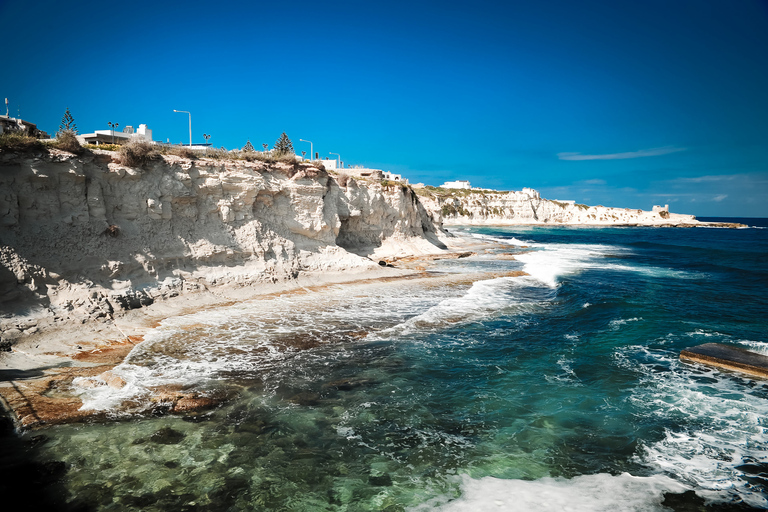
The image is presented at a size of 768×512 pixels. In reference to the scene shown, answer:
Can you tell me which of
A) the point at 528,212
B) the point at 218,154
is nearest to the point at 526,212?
the point at 528,212

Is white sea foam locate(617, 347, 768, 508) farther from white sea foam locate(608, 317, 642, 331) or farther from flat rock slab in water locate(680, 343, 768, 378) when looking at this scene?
white sea foam locate(608, 317, 642, 331)

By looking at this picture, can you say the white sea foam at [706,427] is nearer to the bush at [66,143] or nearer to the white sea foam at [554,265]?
the white sea foam at [554,265]

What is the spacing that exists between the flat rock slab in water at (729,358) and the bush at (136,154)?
2110 centimetres

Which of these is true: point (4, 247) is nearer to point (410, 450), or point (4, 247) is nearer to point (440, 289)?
point (410, 450)

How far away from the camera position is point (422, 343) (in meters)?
12.8

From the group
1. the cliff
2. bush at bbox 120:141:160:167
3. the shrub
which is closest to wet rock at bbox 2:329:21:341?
bush at bbox 120:141:160:167

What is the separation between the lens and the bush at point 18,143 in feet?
45.0

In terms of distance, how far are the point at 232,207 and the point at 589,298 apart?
18449mm

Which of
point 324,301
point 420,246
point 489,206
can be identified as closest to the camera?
point 324,301

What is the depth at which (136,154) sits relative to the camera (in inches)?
661

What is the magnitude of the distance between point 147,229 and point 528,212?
117 meters

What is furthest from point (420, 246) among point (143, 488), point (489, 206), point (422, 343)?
point (489, 206)

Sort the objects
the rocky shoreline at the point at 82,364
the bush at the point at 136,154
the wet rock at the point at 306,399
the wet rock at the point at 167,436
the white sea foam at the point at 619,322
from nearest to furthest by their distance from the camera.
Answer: the wet rock at the point at 167,436, the rocky shoreline at the point at 82,364, the wet rock at the point at 306,399, the white sea foam at the point at 619,322, the bush at the point at 136,154

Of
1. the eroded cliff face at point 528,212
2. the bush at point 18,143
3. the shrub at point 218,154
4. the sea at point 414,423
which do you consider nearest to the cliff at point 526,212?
the eroded cliff face at point 528,212
